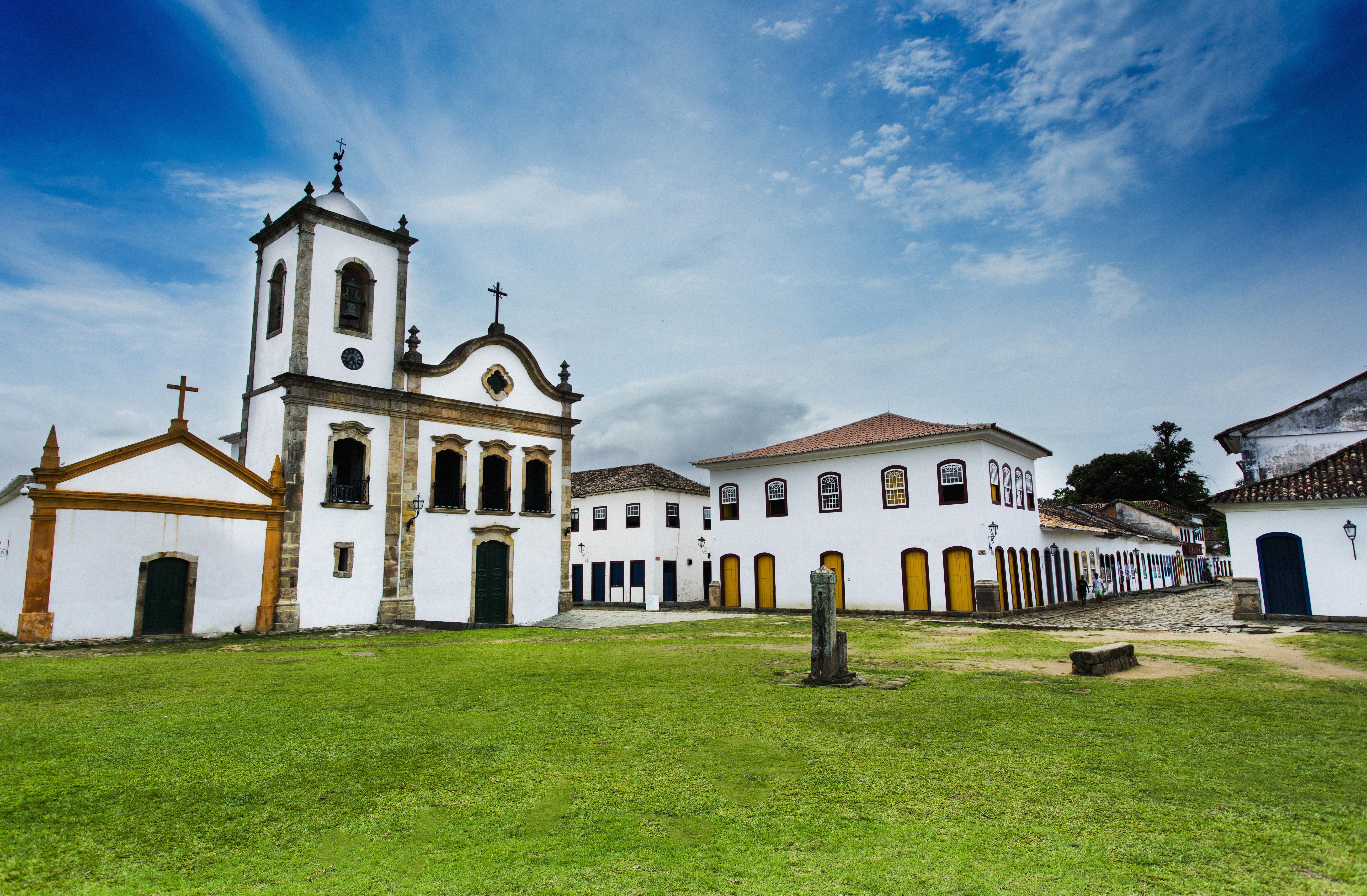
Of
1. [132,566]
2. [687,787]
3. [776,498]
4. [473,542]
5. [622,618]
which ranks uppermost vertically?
[776,498]

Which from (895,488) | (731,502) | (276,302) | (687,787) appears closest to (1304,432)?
(895,488)

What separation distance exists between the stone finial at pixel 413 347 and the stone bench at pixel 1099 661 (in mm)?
17597

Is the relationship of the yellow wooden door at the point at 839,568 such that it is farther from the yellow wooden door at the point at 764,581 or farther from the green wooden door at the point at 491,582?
the green wooden door at the point at 491,582

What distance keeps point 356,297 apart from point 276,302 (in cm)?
213

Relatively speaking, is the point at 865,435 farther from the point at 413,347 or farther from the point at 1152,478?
the point at 1152,478

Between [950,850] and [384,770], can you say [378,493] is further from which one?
[950,850]

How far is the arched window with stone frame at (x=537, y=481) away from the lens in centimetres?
2356

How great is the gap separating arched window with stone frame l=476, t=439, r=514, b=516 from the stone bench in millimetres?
16488

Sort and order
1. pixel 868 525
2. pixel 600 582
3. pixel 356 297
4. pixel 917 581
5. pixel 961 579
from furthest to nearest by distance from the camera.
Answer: pixel 600 582, pixel 868 525, pixel 917 581, pixel 961 579, pixel 356 297

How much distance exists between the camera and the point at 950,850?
3949 mm

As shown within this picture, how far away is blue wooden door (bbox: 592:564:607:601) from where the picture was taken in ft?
125

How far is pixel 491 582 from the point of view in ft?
73.8

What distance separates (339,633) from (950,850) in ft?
57.6

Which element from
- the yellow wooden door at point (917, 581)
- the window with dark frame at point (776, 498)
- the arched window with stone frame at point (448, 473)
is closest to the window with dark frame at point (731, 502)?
the window with dark frame at point (776, 498)
